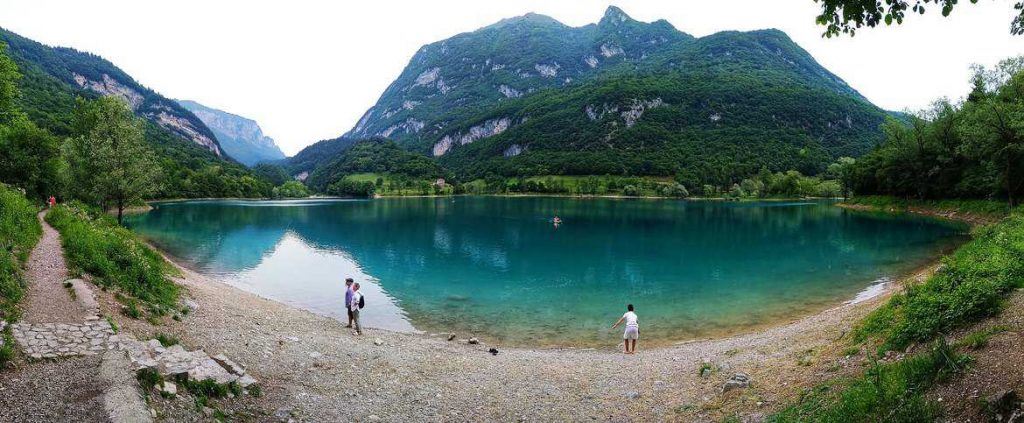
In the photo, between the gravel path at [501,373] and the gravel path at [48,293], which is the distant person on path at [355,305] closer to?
the gravel path at [501,373]

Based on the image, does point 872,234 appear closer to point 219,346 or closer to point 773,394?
point 773,394

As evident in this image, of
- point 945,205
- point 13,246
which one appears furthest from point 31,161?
point 945,205

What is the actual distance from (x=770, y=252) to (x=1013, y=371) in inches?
1807

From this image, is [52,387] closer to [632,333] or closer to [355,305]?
[355,305]

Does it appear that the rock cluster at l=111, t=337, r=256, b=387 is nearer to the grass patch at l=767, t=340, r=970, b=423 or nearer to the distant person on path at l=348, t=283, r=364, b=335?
the distant person on path at l=348, t=283, r=364, b=335

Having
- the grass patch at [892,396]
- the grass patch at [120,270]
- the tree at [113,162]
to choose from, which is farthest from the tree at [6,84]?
the grass patch at [892,396]

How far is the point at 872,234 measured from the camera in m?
58.4

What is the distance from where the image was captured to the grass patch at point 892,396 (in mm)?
6527

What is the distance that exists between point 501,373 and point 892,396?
1045 cm

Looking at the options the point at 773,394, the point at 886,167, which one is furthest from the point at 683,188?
the point at 773,394

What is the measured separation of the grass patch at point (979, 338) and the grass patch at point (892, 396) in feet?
2.42

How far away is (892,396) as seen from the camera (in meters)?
7.06

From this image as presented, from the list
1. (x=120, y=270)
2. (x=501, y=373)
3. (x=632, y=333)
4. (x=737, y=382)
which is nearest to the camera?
(x=737, y=382)

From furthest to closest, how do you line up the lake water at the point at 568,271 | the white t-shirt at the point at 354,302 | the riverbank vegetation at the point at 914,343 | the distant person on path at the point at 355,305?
the lake water at the point at 568,271 < the white t-shirt at the point at 354,302 < the distant person on path at the point at 355,305 < the riverbank vegetation at the point at 914,343
